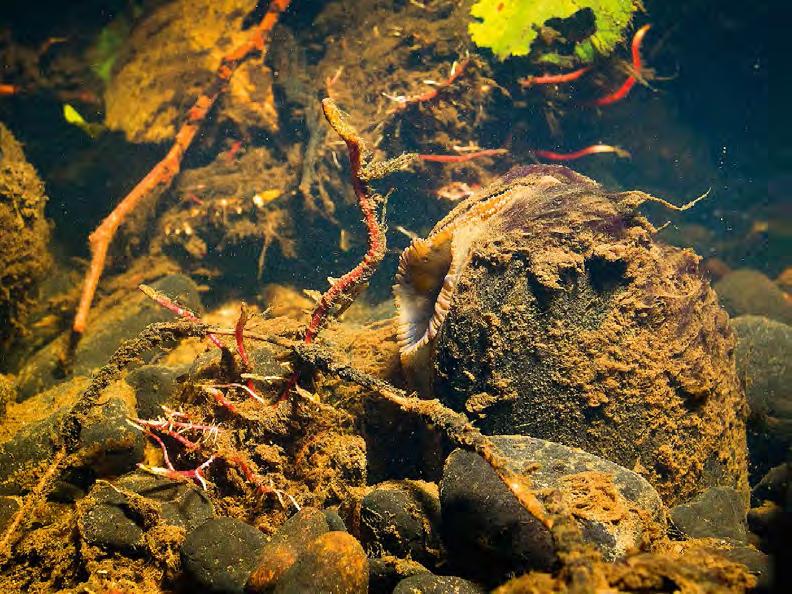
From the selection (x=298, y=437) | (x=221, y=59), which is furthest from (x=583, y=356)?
(x=221, y=59)

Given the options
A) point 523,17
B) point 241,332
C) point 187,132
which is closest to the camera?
point 241,332

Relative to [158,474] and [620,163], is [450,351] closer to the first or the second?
[158,474]

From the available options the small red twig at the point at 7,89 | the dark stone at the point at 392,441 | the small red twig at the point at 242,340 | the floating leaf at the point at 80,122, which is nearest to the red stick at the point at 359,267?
the small red twig at the point at 242,340

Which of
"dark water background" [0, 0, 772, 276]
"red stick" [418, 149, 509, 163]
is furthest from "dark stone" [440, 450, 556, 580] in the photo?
"dark water background" [0, 0, 772, 276]

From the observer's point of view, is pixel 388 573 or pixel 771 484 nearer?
pixel 388 573

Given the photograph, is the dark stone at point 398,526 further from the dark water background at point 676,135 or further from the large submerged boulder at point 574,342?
the dark water background at point 676,135

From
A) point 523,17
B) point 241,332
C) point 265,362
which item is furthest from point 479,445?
point 523,17

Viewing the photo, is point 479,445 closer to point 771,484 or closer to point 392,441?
point 392,441

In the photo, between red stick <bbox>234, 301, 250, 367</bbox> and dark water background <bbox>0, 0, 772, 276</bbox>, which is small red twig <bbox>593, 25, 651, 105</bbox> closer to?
dark water background <bbox>0, 0, 772, 276</bbox>
